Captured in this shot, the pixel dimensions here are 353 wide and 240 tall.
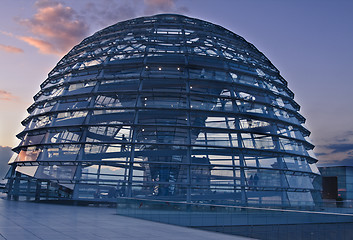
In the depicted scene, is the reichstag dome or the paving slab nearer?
the paving slab

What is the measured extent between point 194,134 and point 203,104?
2120 millimetres

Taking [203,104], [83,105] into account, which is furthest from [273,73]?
[83,105]

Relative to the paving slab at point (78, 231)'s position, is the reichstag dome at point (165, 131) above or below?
above

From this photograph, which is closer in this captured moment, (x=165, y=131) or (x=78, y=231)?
(x=78, y=231)

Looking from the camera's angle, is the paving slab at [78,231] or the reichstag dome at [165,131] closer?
the paving slab at [78,231]

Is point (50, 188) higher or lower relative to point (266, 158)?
lower

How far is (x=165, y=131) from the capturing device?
24.2 m

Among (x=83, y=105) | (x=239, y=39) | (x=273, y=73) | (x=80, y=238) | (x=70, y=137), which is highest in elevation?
(x=239, y=39)

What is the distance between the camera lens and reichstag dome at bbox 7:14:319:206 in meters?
22.9

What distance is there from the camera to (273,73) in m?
31.1

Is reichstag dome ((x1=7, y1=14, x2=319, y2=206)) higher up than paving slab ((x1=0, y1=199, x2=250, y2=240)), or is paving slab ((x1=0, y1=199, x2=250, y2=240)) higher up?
reichstag dome ((x1=7, y1=14, x2=319, y2=206))

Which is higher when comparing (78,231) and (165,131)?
(165,131)

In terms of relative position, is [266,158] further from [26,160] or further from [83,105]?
[26,160]

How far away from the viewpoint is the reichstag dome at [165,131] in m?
22.9
